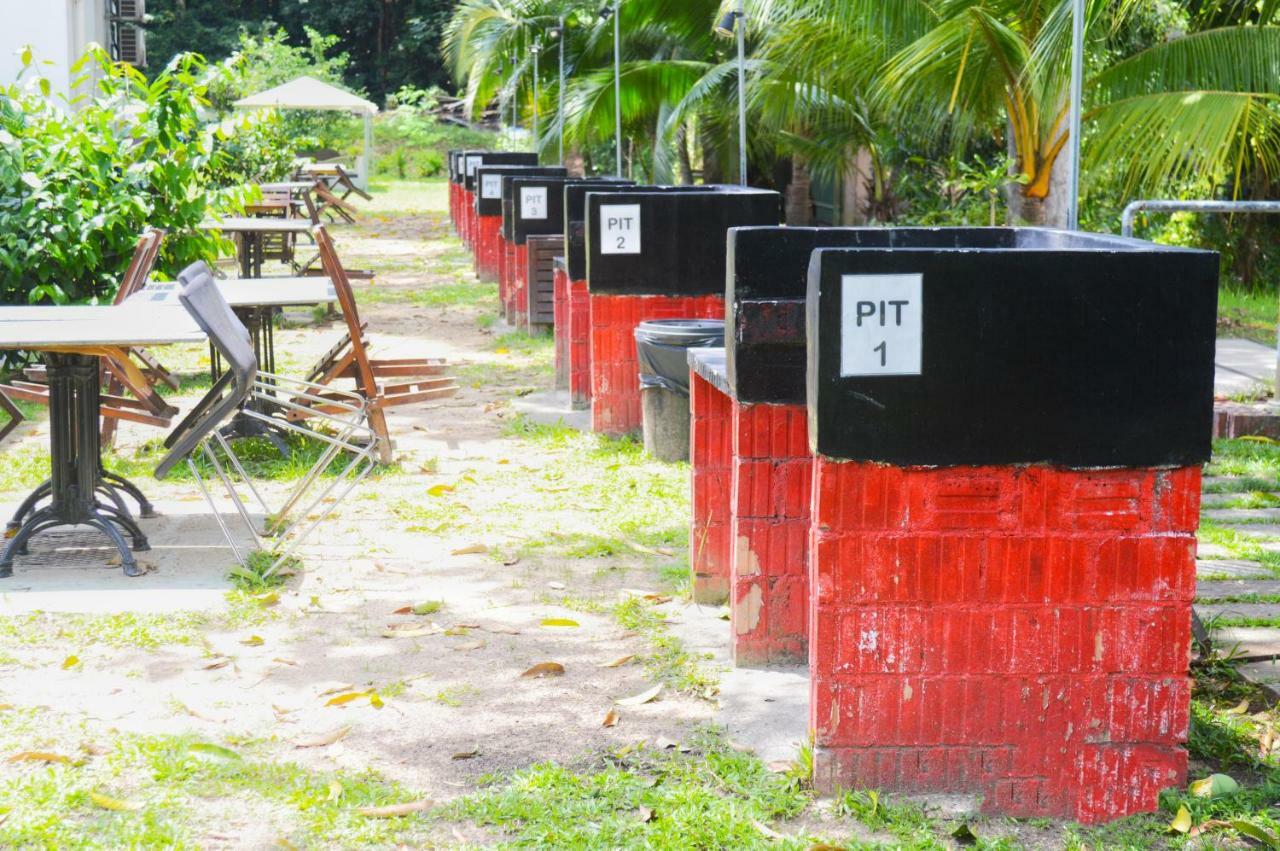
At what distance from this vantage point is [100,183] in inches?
363

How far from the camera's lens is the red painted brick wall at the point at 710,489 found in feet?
18.4

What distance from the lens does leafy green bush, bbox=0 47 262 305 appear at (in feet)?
29.6

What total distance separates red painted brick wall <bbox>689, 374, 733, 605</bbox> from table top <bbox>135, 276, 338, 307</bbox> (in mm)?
2572

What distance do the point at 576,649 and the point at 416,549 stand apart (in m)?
1.50

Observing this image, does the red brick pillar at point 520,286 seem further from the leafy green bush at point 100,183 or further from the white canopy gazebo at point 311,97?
the white canopy gazebo at point 311,97

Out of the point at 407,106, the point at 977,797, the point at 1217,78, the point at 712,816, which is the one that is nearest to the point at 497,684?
the point at 712,816

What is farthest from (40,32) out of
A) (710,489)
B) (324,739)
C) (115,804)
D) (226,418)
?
(115,804)

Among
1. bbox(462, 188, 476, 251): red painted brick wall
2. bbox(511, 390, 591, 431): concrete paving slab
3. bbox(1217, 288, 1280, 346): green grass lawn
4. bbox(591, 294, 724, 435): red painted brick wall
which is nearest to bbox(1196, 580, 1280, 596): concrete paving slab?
bbox(591, 294, 724, 435): red painted brick wall

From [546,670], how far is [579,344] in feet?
15.6

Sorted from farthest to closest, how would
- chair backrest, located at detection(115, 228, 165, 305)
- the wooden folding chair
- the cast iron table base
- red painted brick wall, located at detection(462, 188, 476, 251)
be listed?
1. red painted brick wall, located at detection(462, 188, 476, 251)
2. chair backrest, located at detection(115, 228, 165, 305)
3. the wooden folding chair
4. the cast iron table base

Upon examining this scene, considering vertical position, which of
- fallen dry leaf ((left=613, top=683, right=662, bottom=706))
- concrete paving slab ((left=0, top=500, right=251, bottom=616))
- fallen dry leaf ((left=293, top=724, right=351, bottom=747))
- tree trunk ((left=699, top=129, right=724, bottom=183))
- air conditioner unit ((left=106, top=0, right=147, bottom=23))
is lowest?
fallen dry leaf ((left=293, top=724, right=351, bottom=747))

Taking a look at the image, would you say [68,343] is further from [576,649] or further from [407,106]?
[407,106]

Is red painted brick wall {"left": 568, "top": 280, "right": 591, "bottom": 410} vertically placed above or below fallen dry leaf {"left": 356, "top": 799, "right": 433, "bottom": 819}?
above

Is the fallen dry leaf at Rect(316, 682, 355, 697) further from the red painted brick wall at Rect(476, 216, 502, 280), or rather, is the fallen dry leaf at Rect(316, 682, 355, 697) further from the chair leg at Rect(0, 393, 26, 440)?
the red painted brick wall at Rect(476, 216, 502, 280)
